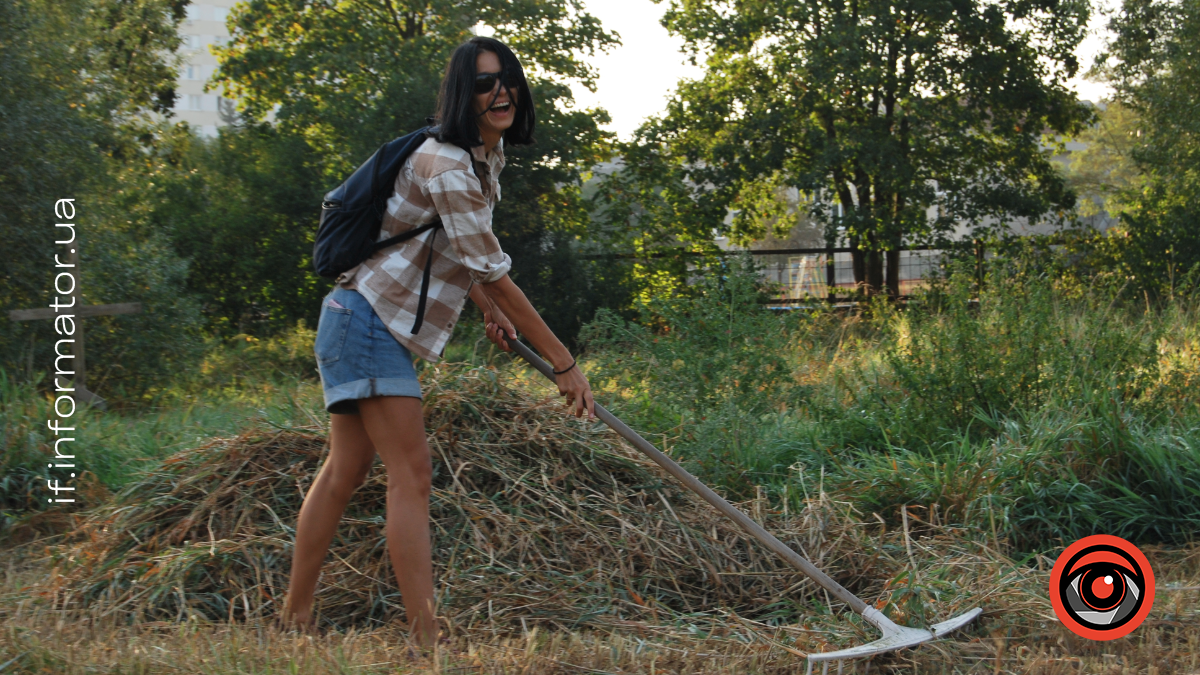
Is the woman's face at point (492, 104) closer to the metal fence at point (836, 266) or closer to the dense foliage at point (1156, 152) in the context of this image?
the dense foliage at point (1156, 152)

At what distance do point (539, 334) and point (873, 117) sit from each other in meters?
14.7

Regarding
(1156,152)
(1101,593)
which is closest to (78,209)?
(1101,593)

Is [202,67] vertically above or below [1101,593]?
above

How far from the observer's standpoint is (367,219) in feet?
8.89

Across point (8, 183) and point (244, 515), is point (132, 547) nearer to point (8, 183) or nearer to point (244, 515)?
point (244, 515)

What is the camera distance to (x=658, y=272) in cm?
1480

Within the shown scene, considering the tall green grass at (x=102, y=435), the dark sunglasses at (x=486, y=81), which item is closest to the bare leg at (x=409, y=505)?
the dark sunglasses at (x=486, y=81)

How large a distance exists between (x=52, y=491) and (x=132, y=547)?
4.01 ft

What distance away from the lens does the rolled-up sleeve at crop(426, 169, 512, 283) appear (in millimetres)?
2594

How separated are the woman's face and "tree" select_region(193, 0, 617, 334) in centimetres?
1017

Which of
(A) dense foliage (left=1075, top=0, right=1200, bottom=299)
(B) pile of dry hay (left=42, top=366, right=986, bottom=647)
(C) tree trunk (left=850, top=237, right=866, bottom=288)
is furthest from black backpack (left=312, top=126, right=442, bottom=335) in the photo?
(C) tree trunk (left=850, top=237, right=866, bottom=288)

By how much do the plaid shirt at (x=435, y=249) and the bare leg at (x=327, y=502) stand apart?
36 centimetres

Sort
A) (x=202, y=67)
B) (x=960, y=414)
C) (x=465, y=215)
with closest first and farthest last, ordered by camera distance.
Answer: (x=465, y=215) < (x=960, y=414) < (x=202, y=67)

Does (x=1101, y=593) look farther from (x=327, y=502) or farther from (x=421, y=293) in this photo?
(x=327, y=502)
